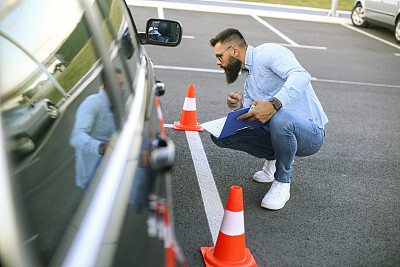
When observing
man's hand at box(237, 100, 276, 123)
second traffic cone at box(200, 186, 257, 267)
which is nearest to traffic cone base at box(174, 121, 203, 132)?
man's hand at box(237, 100, 276, 123)

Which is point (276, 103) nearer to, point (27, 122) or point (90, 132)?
point (90, 132)

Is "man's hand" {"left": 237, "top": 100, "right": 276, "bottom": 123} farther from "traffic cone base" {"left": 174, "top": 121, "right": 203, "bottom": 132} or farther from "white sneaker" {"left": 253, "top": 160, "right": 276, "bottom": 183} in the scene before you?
"traffic cone base" {"left": 174, "top": 121, "right": 203, "bottom": 132}

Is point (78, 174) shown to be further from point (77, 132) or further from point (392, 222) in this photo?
point (392, 222)

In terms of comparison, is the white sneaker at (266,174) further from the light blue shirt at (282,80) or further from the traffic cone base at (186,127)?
the traffic cone base at (186,127)

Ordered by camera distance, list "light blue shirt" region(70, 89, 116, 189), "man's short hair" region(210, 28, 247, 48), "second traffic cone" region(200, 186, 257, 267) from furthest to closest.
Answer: "man's short hair" region(210, 28, 247, 48), "second traffic cone" region(200, 186, 257, 267), "light blue shirt" region(70, 89, 116, 189)

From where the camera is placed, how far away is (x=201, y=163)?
16.1 feet

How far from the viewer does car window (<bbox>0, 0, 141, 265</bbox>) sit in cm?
102

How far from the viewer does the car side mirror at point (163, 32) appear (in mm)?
3494

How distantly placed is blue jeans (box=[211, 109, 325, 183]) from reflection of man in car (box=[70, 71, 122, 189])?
2367 mm

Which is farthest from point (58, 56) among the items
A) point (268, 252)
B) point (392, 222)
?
point (392, 222)

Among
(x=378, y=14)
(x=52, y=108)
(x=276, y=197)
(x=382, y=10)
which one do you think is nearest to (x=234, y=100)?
(x=276, y=197)

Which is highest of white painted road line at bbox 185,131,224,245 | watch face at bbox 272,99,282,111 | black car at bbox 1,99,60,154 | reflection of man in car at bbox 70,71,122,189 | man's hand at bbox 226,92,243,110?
black car at bbox 1,99,60,154

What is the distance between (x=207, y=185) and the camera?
4.44 m

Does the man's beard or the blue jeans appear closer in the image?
the blue jeans
